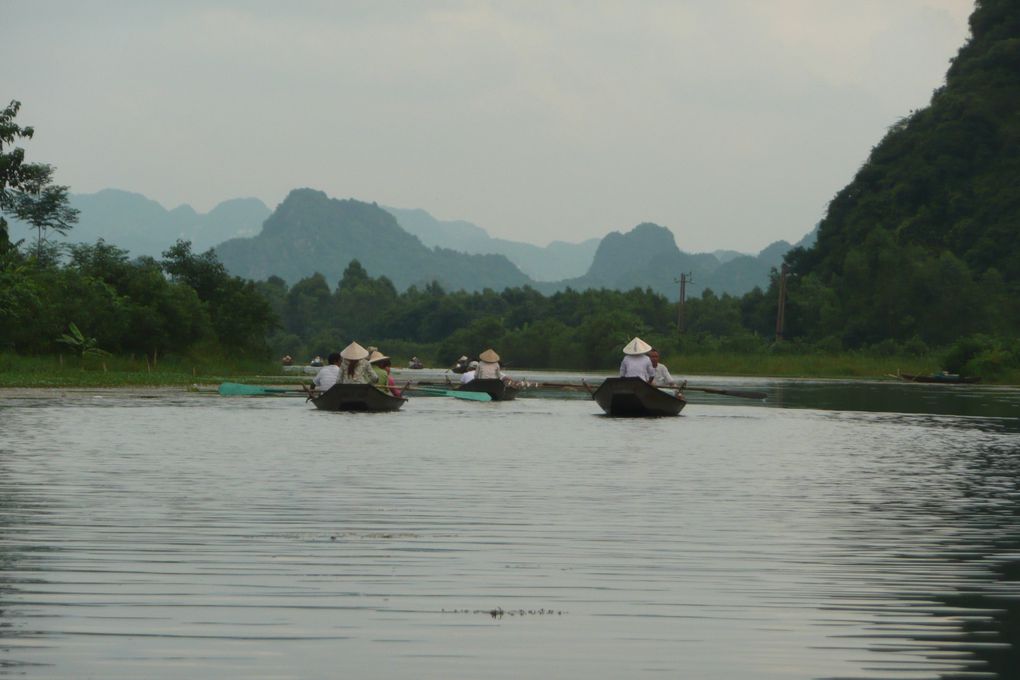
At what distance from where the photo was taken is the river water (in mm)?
6504

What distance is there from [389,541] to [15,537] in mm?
2604

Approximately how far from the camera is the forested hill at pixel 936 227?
275 ft

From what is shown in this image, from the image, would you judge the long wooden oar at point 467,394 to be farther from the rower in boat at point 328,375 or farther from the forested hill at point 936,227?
the forested hill at point 936,227

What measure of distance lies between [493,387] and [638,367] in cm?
735

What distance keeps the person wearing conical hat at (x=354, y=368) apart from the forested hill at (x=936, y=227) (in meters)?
60.2

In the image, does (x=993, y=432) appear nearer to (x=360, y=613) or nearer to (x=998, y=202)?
(x=360, y=613)

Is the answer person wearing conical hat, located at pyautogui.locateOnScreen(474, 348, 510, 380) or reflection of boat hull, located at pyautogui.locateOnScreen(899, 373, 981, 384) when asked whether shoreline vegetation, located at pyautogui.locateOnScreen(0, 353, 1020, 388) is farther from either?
person wearing conical hat, located at pyautogui.locateOnScreen(474, 348, 510, 380)

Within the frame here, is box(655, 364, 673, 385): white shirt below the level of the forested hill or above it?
below

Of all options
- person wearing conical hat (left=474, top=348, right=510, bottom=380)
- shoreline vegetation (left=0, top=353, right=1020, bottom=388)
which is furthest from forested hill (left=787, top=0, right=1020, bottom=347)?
person wearing conical hat (left=474, top=348, right=510, bottom=380)

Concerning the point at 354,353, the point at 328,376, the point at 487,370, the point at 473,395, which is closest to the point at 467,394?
the point at 473,395

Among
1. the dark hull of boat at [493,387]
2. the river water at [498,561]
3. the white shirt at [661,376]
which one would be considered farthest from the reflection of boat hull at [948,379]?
the river water at [498,561]

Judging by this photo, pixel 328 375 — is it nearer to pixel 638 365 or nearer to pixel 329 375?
pixel 329 375

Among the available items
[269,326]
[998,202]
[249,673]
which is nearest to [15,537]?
[249,673]

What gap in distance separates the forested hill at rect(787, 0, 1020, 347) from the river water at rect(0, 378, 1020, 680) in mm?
66107
